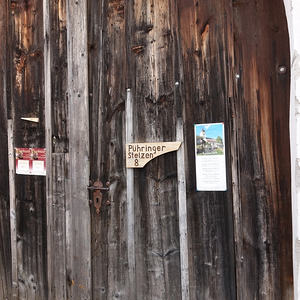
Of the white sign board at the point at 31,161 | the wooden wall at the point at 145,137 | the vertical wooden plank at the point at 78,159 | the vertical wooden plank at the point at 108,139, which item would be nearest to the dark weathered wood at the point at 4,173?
the wooden wall at the point at 145,137

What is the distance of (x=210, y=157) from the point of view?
1.72 meters

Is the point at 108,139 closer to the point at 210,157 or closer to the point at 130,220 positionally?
the point at 130,220

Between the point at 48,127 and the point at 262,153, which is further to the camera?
the point at 48,127

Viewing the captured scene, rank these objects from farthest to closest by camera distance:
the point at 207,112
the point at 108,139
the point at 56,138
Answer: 1. the point at 56,138
2. the point at 108,139
3. the point at 207,112

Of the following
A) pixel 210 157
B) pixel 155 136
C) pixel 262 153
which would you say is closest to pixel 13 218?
pixel 155 136

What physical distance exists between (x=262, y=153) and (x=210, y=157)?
0.29 metres

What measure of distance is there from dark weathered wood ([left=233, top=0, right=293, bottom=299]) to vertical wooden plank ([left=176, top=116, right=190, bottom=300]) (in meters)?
0.31

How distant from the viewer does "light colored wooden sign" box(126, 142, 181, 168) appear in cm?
182

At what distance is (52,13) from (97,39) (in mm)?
459

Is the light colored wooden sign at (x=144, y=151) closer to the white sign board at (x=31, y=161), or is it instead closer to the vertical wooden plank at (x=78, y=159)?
the vertical wooden plank at (x=78, y=159)

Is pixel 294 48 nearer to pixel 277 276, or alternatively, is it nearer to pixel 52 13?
pixel 277 276

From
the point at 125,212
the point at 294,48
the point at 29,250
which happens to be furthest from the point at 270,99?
the point at 29,250

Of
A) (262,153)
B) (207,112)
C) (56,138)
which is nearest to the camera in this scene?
(262,153)

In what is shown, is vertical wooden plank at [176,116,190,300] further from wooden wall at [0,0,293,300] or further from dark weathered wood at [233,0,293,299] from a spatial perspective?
dark weathered wood at [233,0,293,299]
